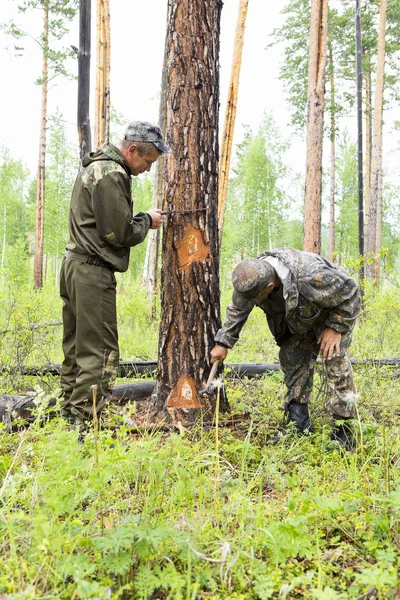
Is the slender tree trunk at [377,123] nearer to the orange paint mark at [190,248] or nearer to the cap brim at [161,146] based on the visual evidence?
the orange paint mark at [190,248]

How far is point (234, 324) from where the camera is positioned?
3.34m

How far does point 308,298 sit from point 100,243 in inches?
62.3

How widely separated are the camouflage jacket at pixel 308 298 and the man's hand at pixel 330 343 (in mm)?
45

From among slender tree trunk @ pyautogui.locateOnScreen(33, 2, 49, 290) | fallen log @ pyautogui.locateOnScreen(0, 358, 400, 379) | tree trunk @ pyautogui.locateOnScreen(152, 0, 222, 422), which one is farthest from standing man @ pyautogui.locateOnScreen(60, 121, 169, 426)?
slender tree trunk @ pyautogui.locateOnScreen(33, 2, 49, 290)

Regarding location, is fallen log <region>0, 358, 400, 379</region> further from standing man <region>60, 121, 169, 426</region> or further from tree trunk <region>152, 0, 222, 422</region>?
standing man <region>60, 121, 169, 426</region>

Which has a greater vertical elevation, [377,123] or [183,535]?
[377,123]

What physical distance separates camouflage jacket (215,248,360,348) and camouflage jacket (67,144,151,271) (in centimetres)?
92

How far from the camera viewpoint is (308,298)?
10.8 ft

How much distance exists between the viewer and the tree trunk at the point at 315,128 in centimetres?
925

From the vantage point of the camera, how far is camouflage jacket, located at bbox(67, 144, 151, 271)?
11.1 ft

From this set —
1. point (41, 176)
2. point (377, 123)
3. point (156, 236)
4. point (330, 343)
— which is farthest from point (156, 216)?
point (41, 176)

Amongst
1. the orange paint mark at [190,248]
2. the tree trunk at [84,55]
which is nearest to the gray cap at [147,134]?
the orange paint mark at [190,248]

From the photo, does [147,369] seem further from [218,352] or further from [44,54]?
[44,54]

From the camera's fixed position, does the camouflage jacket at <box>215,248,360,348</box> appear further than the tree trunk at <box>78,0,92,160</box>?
No
